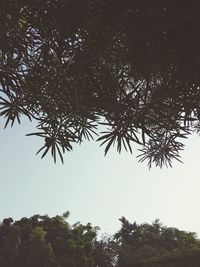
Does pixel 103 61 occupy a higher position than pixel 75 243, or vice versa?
pixel 75 243

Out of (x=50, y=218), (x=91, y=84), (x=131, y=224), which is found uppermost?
(x=131, y=224)

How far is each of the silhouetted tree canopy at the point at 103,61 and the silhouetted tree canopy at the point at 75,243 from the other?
1593 cm

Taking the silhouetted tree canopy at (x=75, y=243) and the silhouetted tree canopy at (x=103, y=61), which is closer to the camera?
the silhouetted tree canopy at (x=103, y=61)

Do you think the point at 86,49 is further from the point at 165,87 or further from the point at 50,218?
the point at 50,218

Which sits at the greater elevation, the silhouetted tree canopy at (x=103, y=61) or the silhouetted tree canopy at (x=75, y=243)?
the silhouetted tree canopy at (x=75, y=243)

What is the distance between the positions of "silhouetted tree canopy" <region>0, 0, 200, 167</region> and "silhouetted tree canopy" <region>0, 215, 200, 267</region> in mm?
15925

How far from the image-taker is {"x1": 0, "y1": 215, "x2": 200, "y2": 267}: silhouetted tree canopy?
1384 inches

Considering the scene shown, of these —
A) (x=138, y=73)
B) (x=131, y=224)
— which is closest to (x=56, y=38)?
(x=138, y=73)

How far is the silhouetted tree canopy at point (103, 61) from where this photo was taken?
401 centimetres

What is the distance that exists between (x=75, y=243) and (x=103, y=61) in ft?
132

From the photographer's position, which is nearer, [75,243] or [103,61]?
[103,61]

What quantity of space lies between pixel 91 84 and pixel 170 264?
52.2 feet

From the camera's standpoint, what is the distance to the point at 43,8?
4.50 m

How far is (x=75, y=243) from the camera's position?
1722 inches
